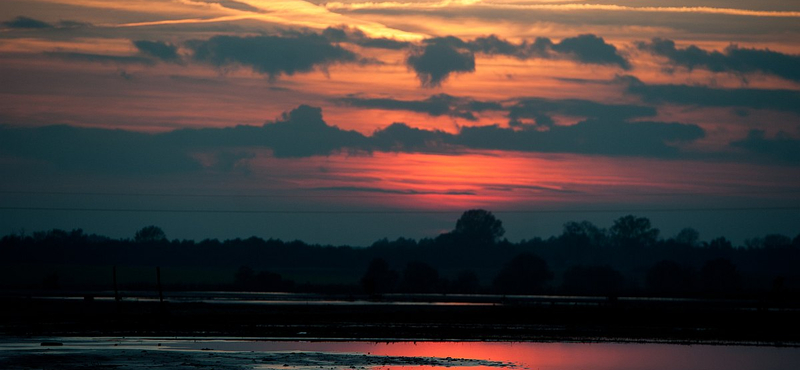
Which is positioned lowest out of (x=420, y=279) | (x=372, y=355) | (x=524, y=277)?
(x=524, y=277)

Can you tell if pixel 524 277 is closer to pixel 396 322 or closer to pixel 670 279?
pixel 670 279

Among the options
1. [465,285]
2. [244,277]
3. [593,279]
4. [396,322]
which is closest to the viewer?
[396,322]

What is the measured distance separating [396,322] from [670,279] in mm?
94483

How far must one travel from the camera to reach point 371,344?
151ft

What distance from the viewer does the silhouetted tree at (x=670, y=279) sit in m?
145

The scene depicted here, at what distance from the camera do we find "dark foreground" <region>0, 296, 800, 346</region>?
51656 mm

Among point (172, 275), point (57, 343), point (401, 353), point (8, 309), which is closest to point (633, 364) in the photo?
point (401, 353)

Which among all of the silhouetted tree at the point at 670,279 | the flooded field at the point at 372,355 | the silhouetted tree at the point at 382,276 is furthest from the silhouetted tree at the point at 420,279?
the flooded field at the point at 372,355

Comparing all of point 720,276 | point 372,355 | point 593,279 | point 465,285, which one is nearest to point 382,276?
point 465,285

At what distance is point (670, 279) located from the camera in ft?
479

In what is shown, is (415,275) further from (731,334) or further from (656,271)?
(731,334)

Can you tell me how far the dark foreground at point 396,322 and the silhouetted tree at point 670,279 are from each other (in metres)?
69.6

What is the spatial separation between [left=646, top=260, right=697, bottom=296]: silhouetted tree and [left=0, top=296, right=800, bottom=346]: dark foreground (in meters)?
69.6

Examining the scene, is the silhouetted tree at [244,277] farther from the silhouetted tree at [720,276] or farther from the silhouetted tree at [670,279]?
the silhouetted tree at [720,276]
